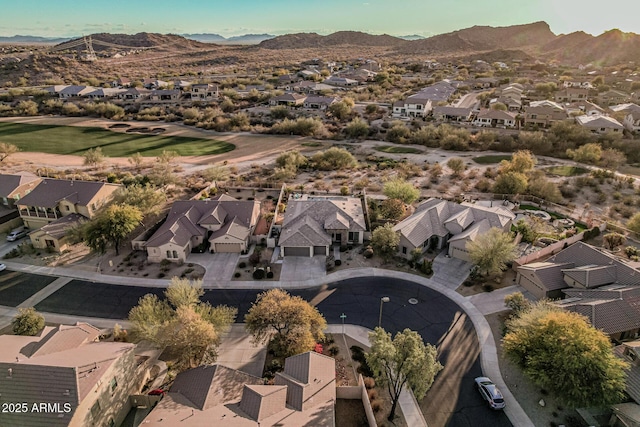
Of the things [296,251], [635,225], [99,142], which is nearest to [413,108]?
[635,225]

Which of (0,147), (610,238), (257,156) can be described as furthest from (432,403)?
(0,147)

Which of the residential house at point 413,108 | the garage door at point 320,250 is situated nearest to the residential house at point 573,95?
the residential house at point 413,108

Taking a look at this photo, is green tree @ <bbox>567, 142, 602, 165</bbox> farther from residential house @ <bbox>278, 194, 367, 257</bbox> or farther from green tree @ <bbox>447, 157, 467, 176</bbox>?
residential house @ <bbox>278, 194, 367, 257</bbox>

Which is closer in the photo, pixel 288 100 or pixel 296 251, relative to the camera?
pixel 296 251

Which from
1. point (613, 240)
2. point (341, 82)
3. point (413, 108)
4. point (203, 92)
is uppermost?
point (341, 82)

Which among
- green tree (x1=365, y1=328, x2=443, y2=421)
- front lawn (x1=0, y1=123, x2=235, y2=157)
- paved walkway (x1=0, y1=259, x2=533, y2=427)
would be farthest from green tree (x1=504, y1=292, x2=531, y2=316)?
front lawn (x1=0, y1=123, x2=235, y2=157)

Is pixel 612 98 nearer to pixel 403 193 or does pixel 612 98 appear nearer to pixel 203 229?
pixel 403 193
